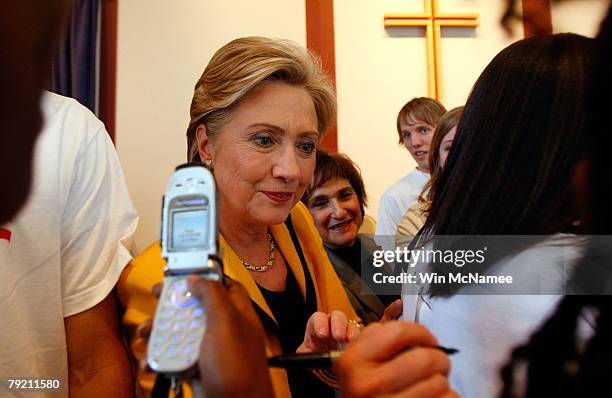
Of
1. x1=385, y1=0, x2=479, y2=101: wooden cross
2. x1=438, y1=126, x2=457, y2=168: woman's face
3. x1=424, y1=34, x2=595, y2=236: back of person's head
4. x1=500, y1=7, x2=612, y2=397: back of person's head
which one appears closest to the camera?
x1=500, y1=7, x2=612, y2=397: back of person's head

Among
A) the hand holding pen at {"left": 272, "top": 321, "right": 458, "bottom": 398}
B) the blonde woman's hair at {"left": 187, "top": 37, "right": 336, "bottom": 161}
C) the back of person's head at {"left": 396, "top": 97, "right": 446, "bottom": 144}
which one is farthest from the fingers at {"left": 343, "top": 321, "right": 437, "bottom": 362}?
the back of person's head at {"left": 396, "top": 97, "right": 446, "bottom": 144}

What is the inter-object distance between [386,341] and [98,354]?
28 cm

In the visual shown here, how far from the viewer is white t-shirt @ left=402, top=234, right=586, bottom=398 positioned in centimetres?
27

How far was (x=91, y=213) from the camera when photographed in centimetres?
41

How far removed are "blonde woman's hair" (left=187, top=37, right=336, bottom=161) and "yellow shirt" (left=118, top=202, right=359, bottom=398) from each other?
0.49 feet

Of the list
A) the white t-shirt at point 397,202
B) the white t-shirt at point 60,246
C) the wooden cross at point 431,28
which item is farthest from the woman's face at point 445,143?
the wooden cross at point 431,28

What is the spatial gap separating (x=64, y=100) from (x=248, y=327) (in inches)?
12.0

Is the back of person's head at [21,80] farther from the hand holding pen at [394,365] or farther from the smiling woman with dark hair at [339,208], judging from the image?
the smiling woman with dark hair at [339,208]

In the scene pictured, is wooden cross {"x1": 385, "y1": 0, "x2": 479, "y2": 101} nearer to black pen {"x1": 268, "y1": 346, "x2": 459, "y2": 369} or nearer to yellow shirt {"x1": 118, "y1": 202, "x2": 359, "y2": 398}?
yellow shirt {"x1": 118, "y1": 202, "x2": 359, "y2": 398}

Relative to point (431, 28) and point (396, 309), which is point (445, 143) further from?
point (431, 28)

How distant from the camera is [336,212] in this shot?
3.49 ft

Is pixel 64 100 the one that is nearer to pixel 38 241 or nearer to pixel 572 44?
pixel 38 241

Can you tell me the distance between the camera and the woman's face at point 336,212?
3.42ft

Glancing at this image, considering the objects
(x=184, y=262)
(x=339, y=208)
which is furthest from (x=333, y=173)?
(x=184, y=262)
